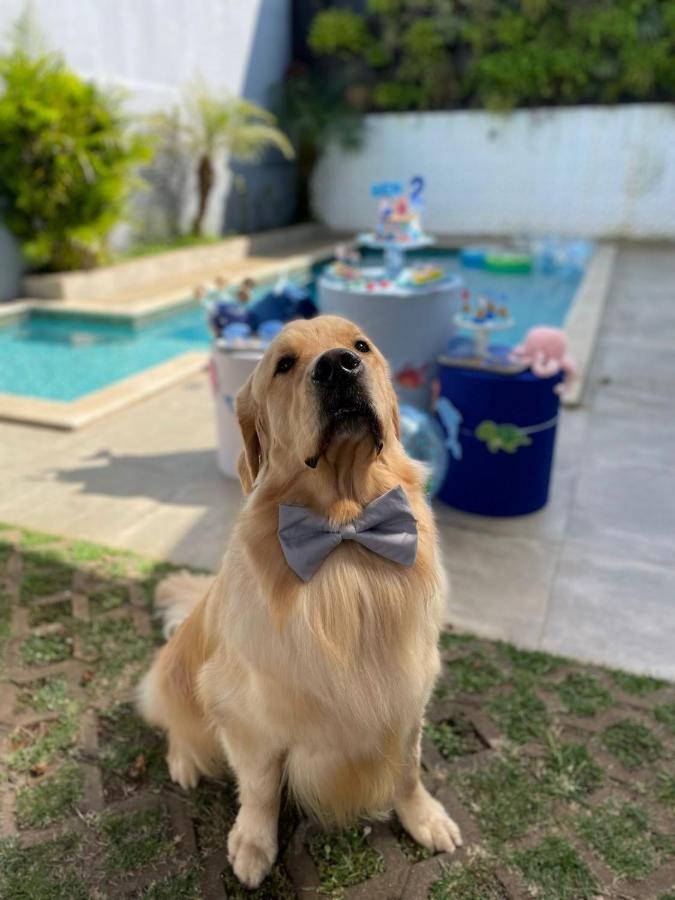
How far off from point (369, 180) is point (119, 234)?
9.06 meters

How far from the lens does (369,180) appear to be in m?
18.9

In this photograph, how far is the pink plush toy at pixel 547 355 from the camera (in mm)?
3668

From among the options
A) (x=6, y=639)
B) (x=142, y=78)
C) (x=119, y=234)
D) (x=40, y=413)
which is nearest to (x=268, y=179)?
(x=142, y=78)

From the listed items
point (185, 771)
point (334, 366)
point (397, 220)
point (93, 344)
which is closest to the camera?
point (334, 366)

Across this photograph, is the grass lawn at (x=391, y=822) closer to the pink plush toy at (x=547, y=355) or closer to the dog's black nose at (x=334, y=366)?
the dog's black nose at (x=334, y=366)

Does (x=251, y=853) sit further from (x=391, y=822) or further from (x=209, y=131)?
(x=209, y=131)

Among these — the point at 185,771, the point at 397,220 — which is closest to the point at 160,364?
the point at 397,220

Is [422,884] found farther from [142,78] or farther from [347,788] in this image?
[142,78]

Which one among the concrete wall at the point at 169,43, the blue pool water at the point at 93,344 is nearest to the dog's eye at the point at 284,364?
the blue pool water at the point at 93,344

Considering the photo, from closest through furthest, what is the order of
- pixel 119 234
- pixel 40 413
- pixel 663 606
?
1. pixel 663 606
2. pixel 40 413
3. pixel 119 234

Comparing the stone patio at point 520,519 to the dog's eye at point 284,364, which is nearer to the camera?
the dog's eye at point 284,364

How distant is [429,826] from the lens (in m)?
2.02

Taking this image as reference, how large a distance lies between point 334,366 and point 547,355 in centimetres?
246

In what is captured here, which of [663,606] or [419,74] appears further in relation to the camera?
[419,74]
